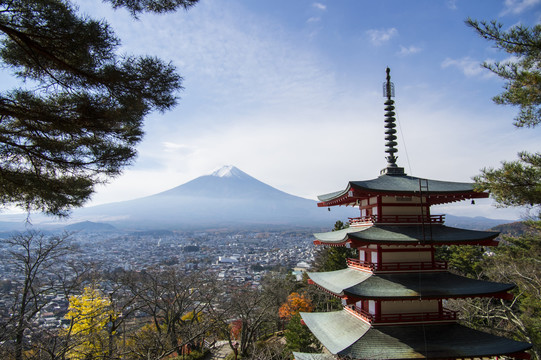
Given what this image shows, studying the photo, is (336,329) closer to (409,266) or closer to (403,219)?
(409,266)

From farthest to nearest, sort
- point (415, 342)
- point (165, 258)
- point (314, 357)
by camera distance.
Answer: point (165, 258) → point (314, 357) → point (415, 342)

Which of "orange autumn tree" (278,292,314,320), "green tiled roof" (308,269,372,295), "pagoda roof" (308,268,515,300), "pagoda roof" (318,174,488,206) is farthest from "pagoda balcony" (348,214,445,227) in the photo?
"orange autumn tree" (278,292,314,320)

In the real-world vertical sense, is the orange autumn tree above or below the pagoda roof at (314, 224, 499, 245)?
below

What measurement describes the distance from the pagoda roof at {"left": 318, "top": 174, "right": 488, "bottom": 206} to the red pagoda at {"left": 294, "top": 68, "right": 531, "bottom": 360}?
0.08 ft

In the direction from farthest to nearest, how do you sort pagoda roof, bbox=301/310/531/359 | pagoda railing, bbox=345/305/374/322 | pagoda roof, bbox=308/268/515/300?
pagoda railing, bbox=345/305/374/322, pagoda roof, bbox=308/268/515/300, pagoda roof, bbox=301/310/531/359

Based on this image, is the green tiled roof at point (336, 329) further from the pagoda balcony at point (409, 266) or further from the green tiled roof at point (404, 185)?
the green tiled roof at point (404, 185)

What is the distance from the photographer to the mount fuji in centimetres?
15050

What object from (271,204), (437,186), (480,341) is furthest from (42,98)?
(271,204)

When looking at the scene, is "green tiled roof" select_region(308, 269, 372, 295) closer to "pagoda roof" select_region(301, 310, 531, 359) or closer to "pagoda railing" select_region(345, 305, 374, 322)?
"pagoda railing" select_region(345, 305, 374, 322)

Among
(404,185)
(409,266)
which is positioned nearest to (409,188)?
(404,185)

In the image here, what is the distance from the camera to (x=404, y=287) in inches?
321

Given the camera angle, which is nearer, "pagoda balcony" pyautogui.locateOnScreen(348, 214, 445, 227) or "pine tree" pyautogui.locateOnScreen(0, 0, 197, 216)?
"pine tree" pyautogui.locateOnScreen(0, 0, 197, 216)

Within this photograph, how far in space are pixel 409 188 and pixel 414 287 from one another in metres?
2.53

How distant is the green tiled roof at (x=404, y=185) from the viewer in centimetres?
834
